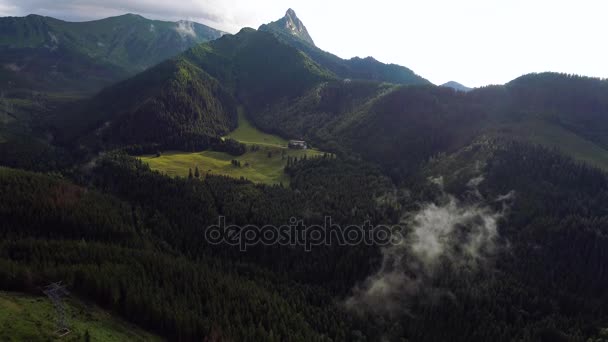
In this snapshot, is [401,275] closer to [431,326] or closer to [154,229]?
[431,326]

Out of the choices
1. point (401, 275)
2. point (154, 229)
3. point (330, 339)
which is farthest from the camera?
point (154, 229)

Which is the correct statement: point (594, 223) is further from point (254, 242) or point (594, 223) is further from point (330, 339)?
point (254, 242)

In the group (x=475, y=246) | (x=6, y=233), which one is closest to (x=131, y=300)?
(x=6, y=233)

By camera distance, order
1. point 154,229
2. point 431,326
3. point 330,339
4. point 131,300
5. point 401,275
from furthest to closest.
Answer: point 154,229, point 401,275, point 431,326, point 330,339, point 131,300

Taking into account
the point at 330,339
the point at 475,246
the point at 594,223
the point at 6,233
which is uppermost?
the point at 594,223

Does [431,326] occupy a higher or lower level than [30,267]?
lower

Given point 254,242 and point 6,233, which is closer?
point 6,233
